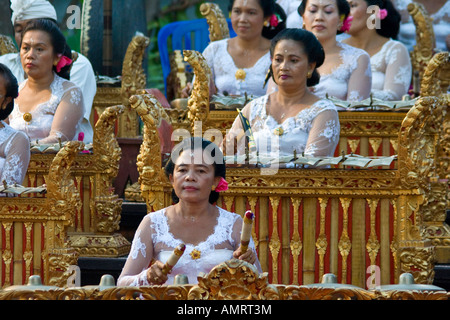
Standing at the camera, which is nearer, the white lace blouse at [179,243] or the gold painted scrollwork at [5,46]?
the white lace blouse at [179,243]

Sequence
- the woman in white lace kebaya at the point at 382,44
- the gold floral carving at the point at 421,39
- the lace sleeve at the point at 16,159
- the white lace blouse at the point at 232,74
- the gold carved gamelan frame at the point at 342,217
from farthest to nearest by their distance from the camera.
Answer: the gold floral carving at the point at 421,39
the woman in white lace kebaya at the point at 382,44
the white lace blouse at the point at 232,74
the lace sleeve at the point at 16,159
the gold carved gamelan frame at the point at 342,217

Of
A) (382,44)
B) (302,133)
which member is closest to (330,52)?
(382,44)

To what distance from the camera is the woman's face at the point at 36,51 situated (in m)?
7.71

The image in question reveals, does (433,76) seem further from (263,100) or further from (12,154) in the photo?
(12,154)

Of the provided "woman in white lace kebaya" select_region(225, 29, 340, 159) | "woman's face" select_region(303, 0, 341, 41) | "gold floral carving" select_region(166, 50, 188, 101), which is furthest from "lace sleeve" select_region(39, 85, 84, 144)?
"gold floral carving" select_region(166, 50, 188, 101)

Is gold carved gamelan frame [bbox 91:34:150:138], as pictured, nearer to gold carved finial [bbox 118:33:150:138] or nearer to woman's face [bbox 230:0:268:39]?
gold carved finial [bbox 118:33:150:138]

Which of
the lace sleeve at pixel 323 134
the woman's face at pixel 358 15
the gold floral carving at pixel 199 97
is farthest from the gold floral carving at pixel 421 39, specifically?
the lace sleeve at pixel 323 134

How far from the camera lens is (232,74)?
8.42 metres

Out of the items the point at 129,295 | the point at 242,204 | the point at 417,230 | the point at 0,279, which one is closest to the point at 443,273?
the point at 417,230

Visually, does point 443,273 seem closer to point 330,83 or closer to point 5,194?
point 330,83

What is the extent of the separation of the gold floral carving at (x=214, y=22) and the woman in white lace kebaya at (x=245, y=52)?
0.92 metres

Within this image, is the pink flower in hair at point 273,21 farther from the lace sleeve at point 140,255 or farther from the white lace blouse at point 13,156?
the lace sleeve at point 140,255

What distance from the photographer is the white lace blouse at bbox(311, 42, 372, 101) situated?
26.2 ft
